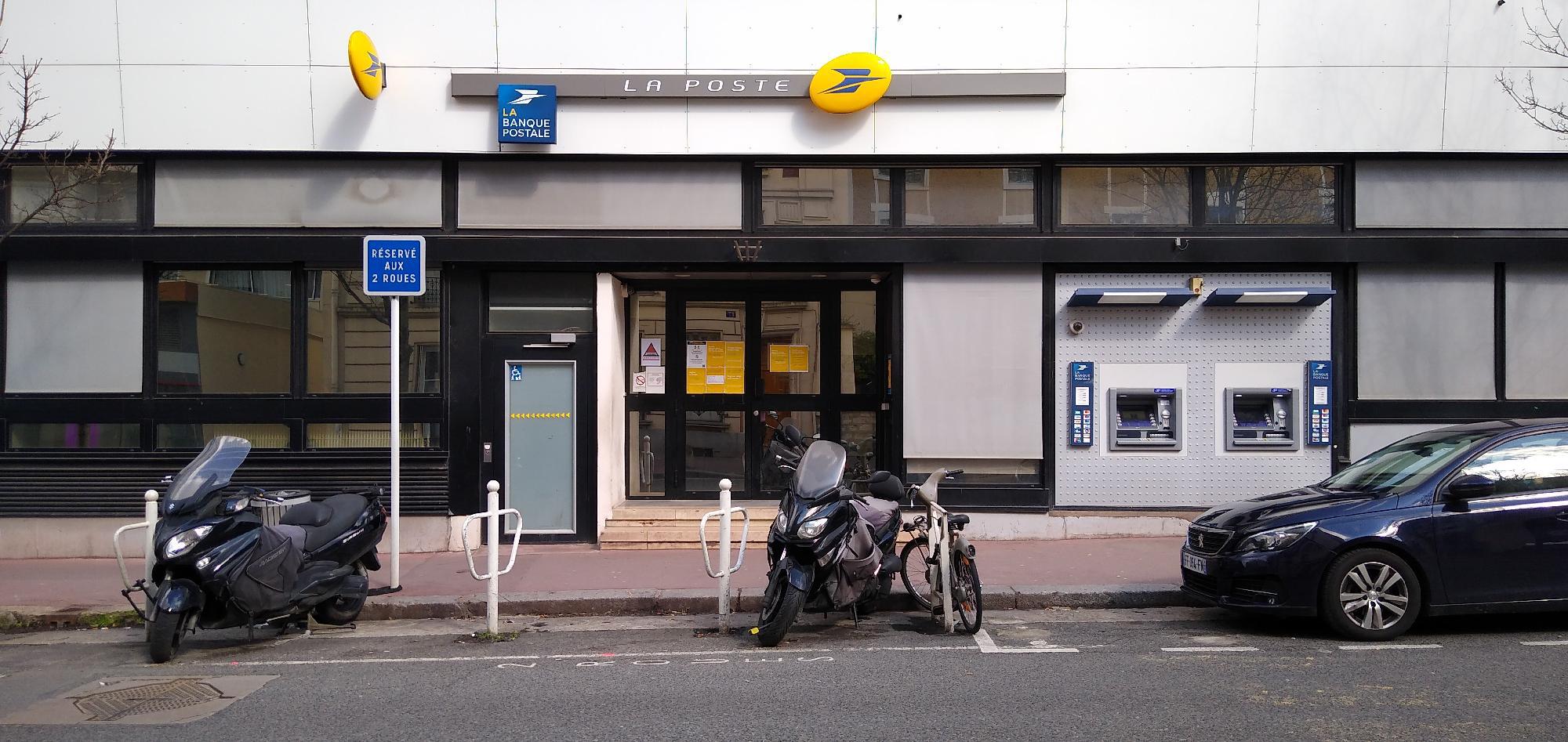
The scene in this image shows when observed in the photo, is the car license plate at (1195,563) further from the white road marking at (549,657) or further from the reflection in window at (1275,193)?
the reflection in window at (1275,193)

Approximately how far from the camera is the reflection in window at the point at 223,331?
1064 centimetres

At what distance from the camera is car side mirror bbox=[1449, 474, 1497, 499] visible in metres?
6.70

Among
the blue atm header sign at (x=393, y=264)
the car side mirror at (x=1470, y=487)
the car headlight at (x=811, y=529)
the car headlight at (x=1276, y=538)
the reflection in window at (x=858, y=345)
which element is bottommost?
the car headlight at (x=1276, y=538)

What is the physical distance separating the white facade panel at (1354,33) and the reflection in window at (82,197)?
Answer: 39.8 feet

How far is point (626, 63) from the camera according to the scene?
34.2ft

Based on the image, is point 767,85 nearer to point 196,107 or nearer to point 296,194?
point 296,194

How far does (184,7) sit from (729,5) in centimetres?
572

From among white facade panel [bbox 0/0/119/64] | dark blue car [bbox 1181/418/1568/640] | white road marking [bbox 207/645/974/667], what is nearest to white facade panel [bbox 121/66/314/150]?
white facade panel [bbox 0/0/119/64]

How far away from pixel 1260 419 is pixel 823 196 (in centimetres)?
533

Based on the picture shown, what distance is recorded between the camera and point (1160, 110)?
10.4 m

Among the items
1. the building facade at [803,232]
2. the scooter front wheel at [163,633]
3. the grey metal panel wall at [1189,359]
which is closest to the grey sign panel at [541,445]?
the building facade at [803,232]

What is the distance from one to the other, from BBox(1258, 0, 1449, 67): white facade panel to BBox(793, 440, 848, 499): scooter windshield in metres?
6.80

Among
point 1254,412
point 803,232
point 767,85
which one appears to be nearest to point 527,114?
point 767,85

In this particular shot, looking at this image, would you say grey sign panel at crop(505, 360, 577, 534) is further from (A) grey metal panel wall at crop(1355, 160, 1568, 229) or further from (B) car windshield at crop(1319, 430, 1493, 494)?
(A) grey metal panel wall at crop(1355, 160, 1568, 229)
